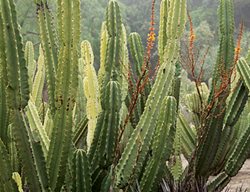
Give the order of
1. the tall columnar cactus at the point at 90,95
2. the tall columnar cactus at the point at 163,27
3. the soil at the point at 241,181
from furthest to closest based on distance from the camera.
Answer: the soil at the point at 241,181, the tall columnar cactus at the point at 163,27, the tall columnar cactus at the point at 90,95

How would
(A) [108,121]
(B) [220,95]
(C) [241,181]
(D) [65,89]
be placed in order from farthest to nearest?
(C) [241,181] → (B) [220,95] → (A) [108,121] → (D) [65,89]

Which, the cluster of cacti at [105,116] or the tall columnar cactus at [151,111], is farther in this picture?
the tall columnar cactus at [151,111]

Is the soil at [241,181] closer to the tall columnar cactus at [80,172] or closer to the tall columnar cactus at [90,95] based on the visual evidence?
the tall columnar cactus at [90,95]

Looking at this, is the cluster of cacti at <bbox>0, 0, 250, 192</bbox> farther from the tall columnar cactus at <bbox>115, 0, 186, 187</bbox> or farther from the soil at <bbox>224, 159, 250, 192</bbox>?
the soil at <bbox>224, 159, 250, 192</bbox>

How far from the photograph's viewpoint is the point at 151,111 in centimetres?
286

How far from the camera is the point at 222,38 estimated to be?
3596 millimetres

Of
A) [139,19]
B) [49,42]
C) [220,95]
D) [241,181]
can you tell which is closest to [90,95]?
[49,42]

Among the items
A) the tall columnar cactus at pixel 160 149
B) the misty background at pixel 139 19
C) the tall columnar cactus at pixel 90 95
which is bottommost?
the misty background at pixel 139 19

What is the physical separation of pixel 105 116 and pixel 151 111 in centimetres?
32

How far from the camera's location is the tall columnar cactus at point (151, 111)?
9.10 ft

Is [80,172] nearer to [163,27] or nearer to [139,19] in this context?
[163,27]

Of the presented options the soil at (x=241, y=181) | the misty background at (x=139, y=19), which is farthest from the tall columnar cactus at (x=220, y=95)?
the misty background at (x=139, y=19)

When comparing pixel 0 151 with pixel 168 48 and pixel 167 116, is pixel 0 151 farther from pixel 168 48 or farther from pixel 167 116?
pixel 168 48

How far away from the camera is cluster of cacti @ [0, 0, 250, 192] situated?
240 centimetres
